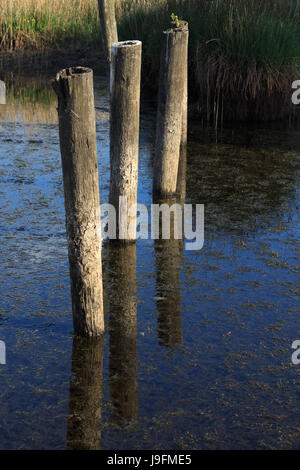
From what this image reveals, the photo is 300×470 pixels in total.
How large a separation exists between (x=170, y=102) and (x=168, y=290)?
7.49 ft

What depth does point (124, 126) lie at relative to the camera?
5555 millimetres

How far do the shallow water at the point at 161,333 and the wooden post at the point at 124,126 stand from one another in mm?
352

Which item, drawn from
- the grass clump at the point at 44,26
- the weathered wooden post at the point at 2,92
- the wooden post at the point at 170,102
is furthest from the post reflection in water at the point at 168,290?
the grass clump at the point at 44,26

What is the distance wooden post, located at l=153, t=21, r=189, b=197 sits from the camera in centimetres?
653

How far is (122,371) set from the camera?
4.09 m

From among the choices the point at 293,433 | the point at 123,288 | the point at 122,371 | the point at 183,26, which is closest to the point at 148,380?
the point at 122,371

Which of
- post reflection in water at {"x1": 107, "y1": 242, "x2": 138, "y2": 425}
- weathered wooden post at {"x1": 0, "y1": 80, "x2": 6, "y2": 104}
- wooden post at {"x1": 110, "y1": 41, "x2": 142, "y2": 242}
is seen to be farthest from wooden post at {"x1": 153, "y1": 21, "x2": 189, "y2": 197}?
weathered wooden post at {"x1": 0, "y1": 80, "x2": 6, "y2": 104}

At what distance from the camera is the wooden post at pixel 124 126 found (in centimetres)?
539

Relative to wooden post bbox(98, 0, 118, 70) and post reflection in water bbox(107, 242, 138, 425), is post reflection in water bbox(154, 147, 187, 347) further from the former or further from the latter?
wooden post bbox(98, 0, 118, 70)

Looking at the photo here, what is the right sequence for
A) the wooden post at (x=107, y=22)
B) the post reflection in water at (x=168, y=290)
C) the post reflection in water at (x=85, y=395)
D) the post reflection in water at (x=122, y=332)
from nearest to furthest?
1. the post reflection in water at (x=85, y=395)
2. the post reflection in water at (x=122, y=332)
3. the post reflection in water at (x=168, y=290)
4. the wooden post at (x=107, y=22)

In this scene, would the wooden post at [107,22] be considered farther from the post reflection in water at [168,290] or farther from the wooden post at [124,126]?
the post reflection in water at [168,290]

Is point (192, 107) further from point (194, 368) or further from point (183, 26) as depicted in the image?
point (194, 368)

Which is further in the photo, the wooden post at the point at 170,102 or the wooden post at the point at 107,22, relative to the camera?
the wooden post at the point at 107,22

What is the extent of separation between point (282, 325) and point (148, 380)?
115cm
